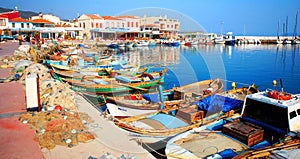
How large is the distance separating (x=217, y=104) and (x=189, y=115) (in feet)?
6.45

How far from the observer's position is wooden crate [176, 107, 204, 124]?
33.2 ft

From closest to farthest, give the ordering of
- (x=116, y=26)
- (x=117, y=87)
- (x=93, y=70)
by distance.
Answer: (x=117, y=87) < (x=93, y=70) < (x=116, y=26)

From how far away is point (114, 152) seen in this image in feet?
20.7

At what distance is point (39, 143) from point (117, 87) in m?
10.3

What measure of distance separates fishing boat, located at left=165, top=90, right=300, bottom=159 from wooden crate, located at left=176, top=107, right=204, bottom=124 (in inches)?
44.9

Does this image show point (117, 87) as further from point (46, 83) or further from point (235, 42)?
point (235, 42)

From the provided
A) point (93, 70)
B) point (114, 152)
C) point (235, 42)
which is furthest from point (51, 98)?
point (235, 42)

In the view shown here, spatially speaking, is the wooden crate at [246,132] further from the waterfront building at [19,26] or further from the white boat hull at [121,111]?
the waterfront building at [19,26]

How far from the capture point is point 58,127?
23.6 ft

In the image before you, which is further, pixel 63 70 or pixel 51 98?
pixel 63 70

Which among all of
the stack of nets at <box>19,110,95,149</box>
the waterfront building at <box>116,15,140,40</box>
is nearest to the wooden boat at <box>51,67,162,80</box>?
the stack of nets at <box>19,110,95,149</box>

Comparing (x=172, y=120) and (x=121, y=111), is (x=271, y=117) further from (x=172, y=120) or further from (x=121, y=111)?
(x=121, y=111)

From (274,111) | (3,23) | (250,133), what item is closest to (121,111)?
(250,133)

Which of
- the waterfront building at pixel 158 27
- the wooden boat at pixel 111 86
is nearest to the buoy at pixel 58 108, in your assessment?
the wooden boat at pixel 111 86
